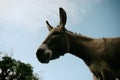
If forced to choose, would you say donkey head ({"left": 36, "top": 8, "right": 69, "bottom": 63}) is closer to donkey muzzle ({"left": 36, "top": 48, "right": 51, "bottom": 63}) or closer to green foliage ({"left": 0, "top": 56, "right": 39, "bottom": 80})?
donkey muzzle ({"left": 36, "top": 48, "right": 51, "bottom": 63})

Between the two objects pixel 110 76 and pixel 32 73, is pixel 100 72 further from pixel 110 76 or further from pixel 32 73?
pixel 32 73

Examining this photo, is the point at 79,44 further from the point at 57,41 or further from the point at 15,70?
the point at 15,70

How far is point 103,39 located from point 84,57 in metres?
0.80

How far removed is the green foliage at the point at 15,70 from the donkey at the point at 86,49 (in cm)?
8788

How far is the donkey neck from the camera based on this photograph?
9999 mm

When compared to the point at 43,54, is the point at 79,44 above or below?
above

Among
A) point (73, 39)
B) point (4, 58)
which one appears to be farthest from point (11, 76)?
point (73, 39)

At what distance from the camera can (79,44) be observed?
397 inches

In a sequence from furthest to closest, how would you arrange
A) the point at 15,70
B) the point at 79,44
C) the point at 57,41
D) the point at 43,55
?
the point at 15,70 < the point at 79,44 < the point at 57,41 < the point at 43,55

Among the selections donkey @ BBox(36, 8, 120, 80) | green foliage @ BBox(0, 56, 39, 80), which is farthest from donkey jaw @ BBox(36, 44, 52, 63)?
green foliage @ BBox(0, 56, 39, 80)

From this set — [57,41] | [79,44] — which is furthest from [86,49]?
[57,41]

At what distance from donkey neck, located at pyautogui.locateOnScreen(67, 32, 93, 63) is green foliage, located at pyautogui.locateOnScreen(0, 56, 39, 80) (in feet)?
288

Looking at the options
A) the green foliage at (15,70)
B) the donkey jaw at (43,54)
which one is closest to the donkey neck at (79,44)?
the donkey jaw at (43,54)

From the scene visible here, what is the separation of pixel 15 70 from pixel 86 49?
93.2 metres
